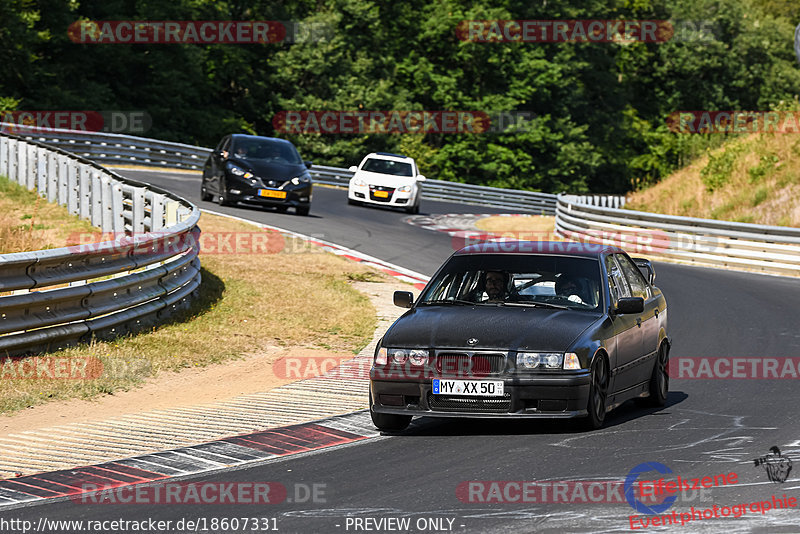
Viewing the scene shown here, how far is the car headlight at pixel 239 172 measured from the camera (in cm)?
2819

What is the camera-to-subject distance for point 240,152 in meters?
28.4

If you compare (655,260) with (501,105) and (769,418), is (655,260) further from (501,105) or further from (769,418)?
(501,105)

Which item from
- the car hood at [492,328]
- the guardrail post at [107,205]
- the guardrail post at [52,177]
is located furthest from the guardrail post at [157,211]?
the car hood at [492,328]

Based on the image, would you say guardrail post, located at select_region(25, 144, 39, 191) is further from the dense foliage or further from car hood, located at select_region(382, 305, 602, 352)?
the dense foliage

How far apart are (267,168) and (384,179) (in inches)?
263

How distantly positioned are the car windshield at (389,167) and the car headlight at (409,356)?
25.9 meters

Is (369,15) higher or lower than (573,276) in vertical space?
higher

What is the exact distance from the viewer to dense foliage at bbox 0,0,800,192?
2201 inches

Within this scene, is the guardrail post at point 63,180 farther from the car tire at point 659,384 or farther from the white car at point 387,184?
the car tire at point 659,384

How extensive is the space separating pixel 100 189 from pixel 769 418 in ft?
49.0

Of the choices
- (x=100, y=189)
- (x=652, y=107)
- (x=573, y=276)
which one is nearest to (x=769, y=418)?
(x=573, y=276)

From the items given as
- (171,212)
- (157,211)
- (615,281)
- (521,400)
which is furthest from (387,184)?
(521,400)

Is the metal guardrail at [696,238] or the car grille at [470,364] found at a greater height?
the car grille at [470,364]

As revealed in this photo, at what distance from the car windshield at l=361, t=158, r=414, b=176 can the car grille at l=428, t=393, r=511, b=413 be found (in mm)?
26198
